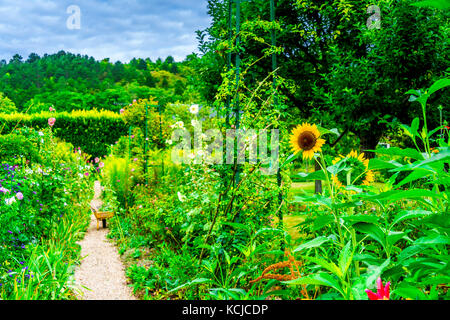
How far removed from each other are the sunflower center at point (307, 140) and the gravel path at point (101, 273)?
196 cm

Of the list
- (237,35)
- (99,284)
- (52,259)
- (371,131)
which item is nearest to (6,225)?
(52,259)

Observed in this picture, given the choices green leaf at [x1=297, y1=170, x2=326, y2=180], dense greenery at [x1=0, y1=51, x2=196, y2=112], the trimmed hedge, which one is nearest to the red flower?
green leaf at [x1=297, y1=170, x2=326, y2=180]

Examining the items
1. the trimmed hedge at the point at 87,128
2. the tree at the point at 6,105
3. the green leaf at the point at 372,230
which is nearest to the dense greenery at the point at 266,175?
the green leaf at the point at 372,230

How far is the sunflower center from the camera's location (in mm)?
1084

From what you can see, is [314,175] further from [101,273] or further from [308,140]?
[101,273]

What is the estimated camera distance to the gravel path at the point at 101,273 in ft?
8.20

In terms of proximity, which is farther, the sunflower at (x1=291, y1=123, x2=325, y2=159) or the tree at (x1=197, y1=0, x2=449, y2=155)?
the tree at (x1=197, y1=0, x2=449, y2=155)

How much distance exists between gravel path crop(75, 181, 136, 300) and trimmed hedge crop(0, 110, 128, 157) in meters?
6.52

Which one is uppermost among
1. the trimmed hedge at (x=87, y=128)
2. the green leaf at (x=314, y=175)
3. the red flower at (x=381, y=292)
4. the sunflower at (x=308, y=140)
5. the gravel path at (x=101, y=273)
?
the trimmed hedge at (x=87, y=128)

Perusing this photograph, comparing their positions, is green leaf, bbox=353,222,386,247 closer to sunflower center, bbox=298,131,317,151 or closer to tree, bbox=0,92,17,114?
sunflower center, bbox=298,131,317,151

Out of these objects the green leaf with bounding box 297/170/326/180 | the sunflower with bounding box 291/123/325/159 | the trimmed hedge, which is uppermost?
the trimmed hedge

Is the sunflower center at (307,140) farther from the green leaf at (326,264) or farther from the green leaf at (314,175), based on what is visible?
the green leaf at (326,264)

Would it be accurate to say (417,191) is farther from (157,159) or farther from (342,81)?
(157,159)
